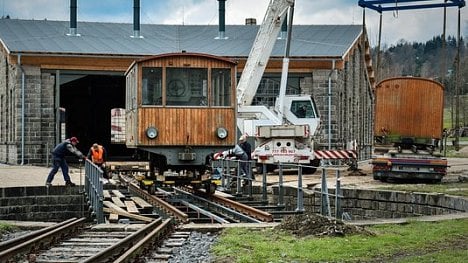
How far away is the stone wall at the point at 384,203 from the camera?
728 inches

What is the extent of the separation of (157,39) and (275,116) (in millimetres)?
12694

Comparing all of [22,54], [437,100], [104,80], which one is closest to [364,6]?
[437,100]

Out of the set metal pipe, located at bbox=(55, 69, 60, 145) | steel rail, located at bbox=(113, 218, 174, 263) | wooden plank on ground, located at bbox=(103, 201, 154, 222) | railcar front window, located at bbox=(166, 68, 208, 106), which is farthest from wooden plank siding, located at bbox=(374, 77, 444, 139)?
metal pipe, located at bbox=(55, 69, 60, 145)

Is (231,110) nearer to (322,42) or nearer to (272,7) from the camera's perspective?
(272,7)

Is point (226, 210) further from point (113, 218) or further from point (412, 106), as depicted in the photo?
point (412, 106)

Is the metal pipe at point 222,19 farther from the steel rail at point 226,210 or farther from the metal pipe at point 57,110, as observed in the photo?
the steel rail at point 226,210

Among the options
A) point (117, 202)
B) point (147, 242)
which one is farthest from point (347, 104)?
point (147, 242)

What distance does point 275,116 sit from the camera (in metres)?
31.4

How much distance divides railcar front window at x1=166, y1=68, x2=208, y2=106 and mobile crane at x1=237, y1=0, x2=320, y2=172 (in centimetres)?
903

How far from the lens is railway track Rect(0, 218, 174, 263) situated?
11.0m

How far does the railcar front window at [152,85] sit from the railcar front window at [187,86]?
0.67 ft

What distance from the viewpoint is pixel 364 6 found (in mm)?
30688

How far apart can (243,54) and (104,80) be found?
11.1 metres

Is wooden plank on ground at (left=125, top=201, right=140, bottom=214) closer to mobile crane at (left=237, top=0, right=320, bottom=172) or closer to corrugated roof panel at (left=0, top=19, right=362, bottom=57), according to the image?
mobile crane at (left=237, top=0, right=320, bottom=172)
